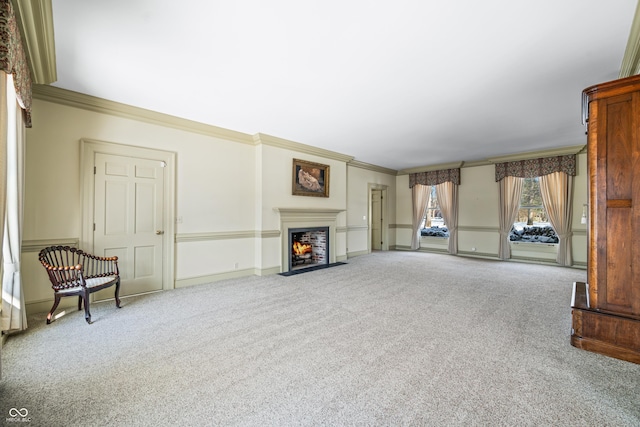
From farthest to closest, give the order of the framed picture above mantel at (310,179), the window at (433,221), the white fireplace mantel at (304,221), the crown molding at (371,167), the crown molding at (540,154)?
the window at (433,221) → the crown molding at (371,167) → the crown molding at (540,154) → the framed picture above mantel at (310,179) → the white fireplace mantel at (304,221)

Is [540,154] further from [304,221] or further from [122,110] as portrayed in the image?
[122,110]

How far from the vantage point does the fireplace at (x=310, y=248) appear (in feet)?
20.8

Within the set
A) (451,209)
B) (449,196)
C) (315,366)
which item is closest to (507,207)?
(451,209)

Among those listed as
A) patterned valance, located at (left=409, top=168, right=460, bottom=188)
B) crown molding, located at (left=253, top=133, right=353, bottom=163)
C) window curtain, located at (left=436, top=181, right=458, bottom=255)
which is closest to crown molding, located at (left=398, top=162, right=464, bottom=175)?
patterned valance, located at (left=409, top=168, right=460, bottom=188)

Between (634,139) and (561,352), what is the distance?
1922 mm

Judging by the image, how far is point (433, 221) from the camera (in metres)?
8.58

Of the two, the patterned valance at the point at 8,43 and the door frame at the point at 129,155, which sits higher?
the patterned valance at the point at 8,43

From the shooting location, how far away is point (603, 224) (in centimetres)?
237

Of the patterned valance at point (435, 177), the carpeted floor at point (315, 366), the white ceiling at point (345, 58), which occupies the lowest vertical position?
the carpeted floor at point (315, 366)

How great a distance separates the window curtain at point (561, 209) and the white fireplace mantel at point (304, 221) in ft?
16.2

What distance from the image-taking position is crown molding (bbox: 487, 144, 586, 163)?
19.6 ft

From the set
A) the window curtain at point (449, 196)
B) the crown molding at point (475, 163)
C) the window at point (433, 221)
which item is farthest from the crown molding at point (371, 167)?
the crown molding at point (475, 163)

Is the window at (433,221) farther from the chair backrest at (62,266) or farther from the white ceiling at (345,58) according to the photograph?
the chair backrest at (62,266)

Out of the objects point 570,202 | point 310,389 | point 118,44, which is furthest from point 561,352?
point 570,202
